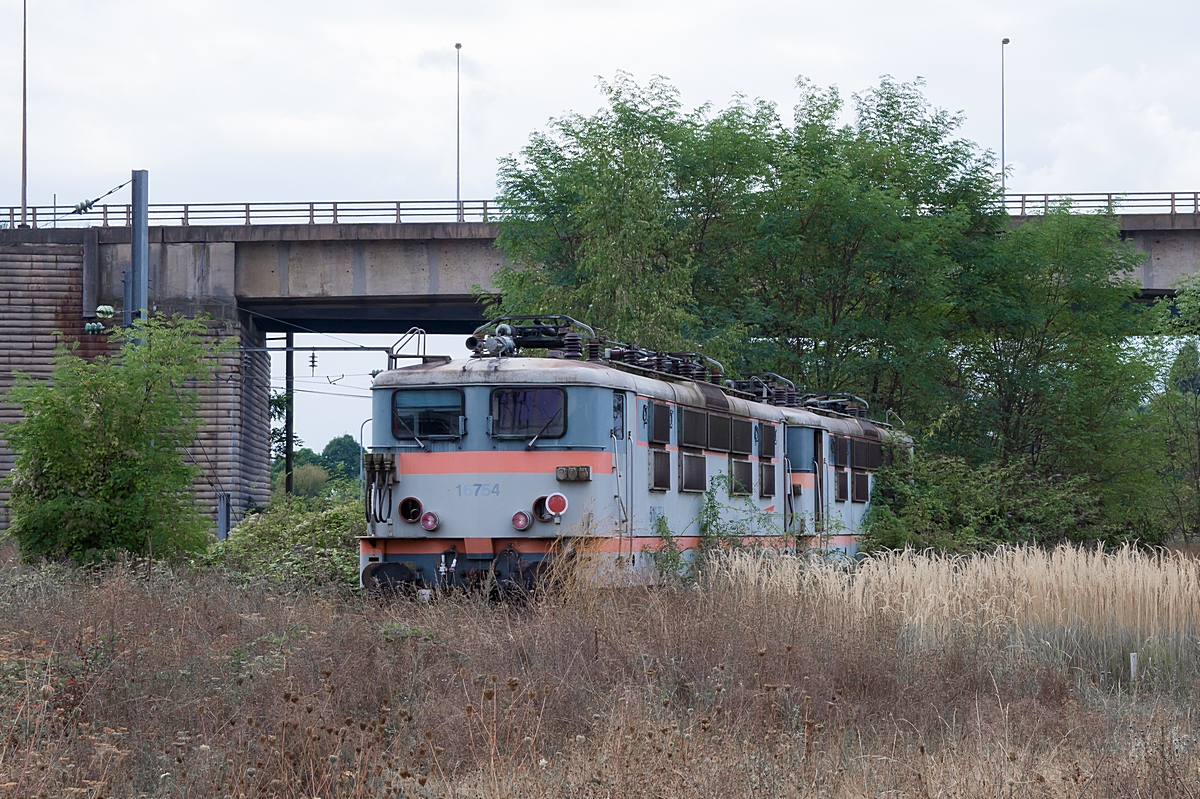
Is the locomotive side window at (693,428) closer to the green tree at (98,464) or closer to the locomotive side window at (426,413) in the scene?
the locomotive side window at (426,413)

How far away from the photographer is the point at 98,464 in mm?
17328

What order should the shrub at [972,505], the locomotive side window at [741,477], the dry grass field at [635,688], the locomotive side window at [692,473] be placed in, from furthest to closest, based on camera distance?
the shrub at [972,505] < the locomotive side window at [741,477] < the locomotive side window at [692,473] < the dry grass field at [635,688]

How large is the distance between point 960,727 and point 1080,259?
22175mm

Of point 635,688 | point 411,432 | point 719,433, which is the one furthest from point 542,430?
point 635,688

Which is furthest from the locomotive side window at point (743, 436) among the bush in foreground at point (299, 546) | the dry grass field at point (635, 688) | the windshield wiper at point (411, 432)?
the bush in foreground at point (299, 546)

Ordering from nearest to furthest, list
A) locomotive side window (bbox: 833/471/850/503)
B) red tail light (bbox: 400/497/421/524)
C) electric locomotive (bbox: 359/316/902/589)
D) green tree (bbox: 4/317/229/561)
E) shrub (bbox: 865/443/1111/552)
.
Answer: electric locomotive (bbox: 359/316/902/589), red tail light (bbox: 400/497/421/524), green tree (bbox: 4/317/229/561), locomotive side window (bbox: 833/471/850/503), shrub (bbox: 865/443/1111/552)

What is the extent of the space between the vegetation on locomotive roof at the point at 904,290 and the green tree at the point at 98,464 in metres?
8.79

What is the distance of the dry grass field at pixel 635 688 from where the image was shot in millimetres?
7137

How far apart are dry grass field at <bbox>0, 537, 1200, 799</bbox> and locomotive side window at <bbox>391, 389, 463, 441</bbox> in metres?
2.03

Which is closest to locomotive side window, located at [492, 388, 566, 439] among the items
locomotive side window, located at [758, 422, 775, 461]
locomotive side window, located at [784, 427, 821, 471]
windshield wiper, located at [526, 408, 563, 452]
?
windshield wiper, located at [526, 408, 563, 452]

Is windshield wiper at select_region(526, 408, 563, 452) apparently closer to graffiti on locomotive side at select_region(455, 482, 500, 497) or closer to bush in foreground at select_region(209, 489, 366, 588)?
graffiti on locomotive side at select_region(455, 482, 500, 497)

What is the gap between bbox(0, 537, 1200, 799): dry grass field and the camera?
7137 mm

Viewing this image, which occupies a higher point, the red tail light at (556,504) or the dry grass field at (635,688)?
the red tail light at (556,504)

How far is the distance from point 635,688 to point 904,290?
19798 mm
